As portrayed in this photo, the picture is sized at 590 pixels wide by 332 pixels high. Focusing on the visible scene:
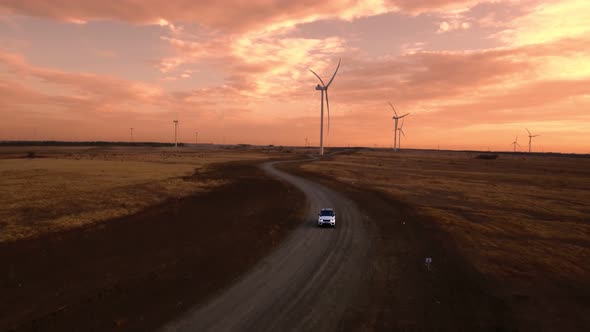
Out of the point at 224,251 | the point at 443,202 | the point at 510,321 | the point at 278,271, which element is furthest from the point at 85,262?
the point at 443,202

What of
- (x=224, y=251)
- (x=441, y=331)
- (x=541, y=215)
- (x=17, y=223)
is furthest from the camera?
(x=541, y=215)

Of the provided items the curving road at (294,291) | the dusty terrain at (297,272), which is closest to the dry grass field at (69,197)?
the dusty terrain at (297,272)

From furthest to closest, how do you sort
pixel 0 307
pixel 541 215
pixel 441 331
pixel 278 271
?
1. pixel 541 215
2. pixel 278 271
3. pixel 0 307
4. pixel 441 331

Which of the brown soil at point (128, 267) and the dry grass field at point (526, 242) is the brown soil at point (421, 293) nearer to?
the dry grass field at point (526, 242)

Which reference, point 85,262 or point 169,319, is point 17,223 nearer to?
point 85,262

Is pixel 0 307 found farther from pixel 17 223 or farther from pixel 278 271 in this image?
pixel 17 223

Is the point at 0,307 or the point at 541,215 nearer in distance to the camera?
the point at 0,307

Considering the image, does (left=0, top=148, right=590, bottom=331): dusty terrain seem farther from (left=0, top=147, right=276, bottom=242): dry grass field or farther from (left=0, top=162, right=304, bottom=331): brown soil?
(left=0, top=147, right=276, bottom=242): dry grass field
